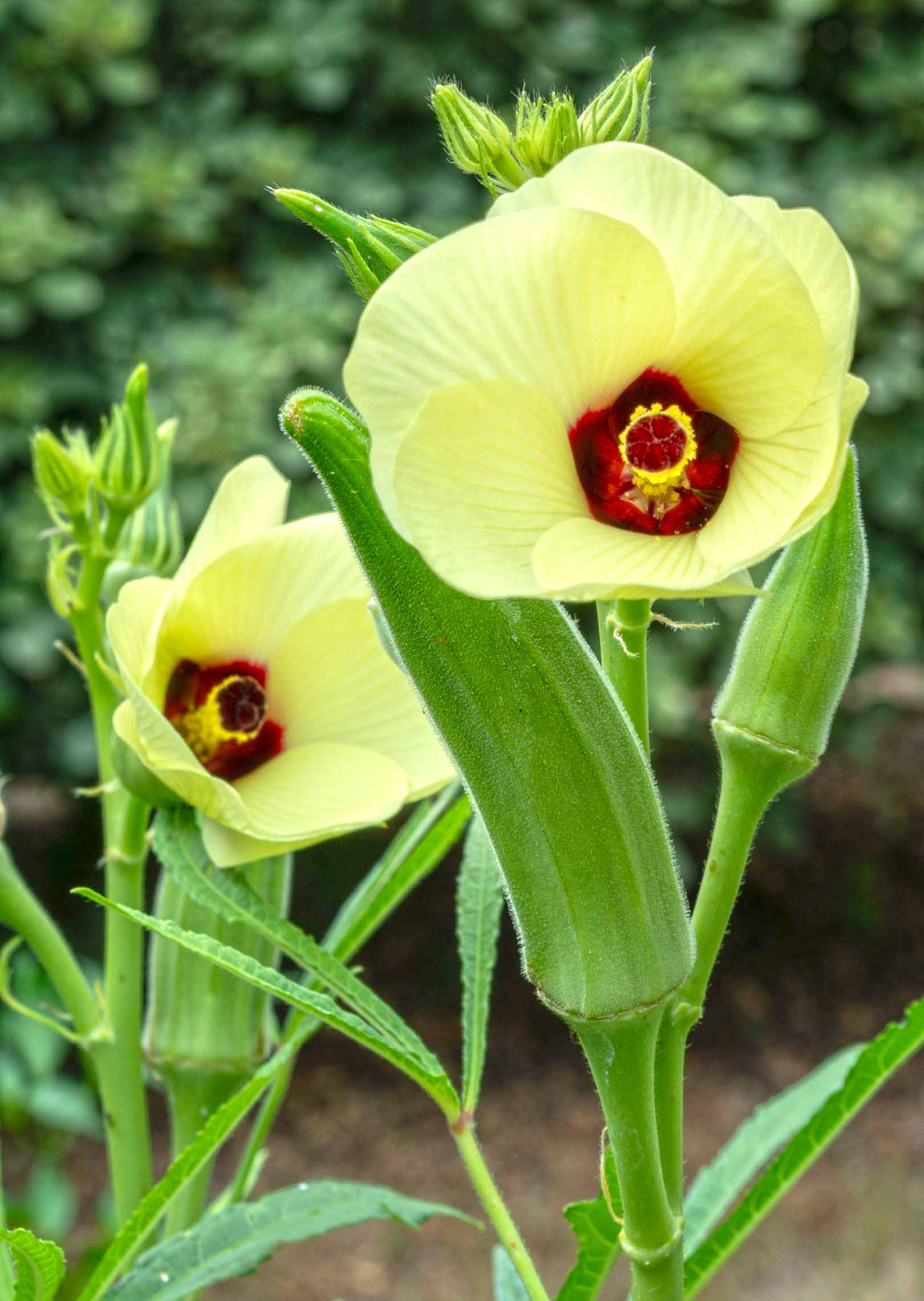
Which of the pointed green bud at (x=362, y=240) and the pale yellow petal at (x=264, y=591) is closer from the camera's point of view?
the pointed green bud at (x=362, y=240)

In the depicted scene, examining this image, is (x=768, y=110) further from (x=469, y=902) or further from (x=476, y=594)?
(x=476, y=594)

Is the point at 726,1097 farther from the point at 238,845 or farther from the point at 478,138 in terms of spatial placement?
the point at 478,138

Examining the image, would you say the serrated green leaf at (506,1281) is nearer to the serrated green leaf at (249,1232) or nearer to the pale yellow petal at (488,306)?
the serrated green leaf at (249,1232)

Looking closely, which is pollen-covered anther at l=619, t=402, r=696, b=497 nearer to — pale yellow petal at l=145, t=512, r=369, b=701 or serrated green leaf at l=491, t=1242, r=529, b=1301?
pale yellow petal at l=145, t=512, r=369, b=701

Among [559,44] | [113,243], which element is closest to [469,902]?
[113,243]

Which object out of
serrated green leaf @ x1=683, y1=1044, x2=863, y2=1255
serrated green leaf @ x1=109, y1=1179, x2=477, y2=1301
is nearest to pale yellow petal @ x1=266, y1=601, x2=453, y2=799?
serrated green leaf @ x1=109, y1=1179, x2=477, y2=1301

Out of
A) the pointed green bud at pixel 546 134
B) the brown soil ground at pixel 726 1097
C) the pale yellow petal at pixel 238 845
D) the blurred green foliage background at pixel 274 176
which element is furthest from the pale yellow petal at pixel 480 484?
the brown soil ground at pixel 726 1097

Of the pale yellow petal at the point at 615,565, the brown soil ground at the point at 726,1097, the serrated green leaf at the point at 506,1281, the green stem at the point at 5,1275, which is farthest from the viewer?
the brown soil ground at the point at 726,1097
